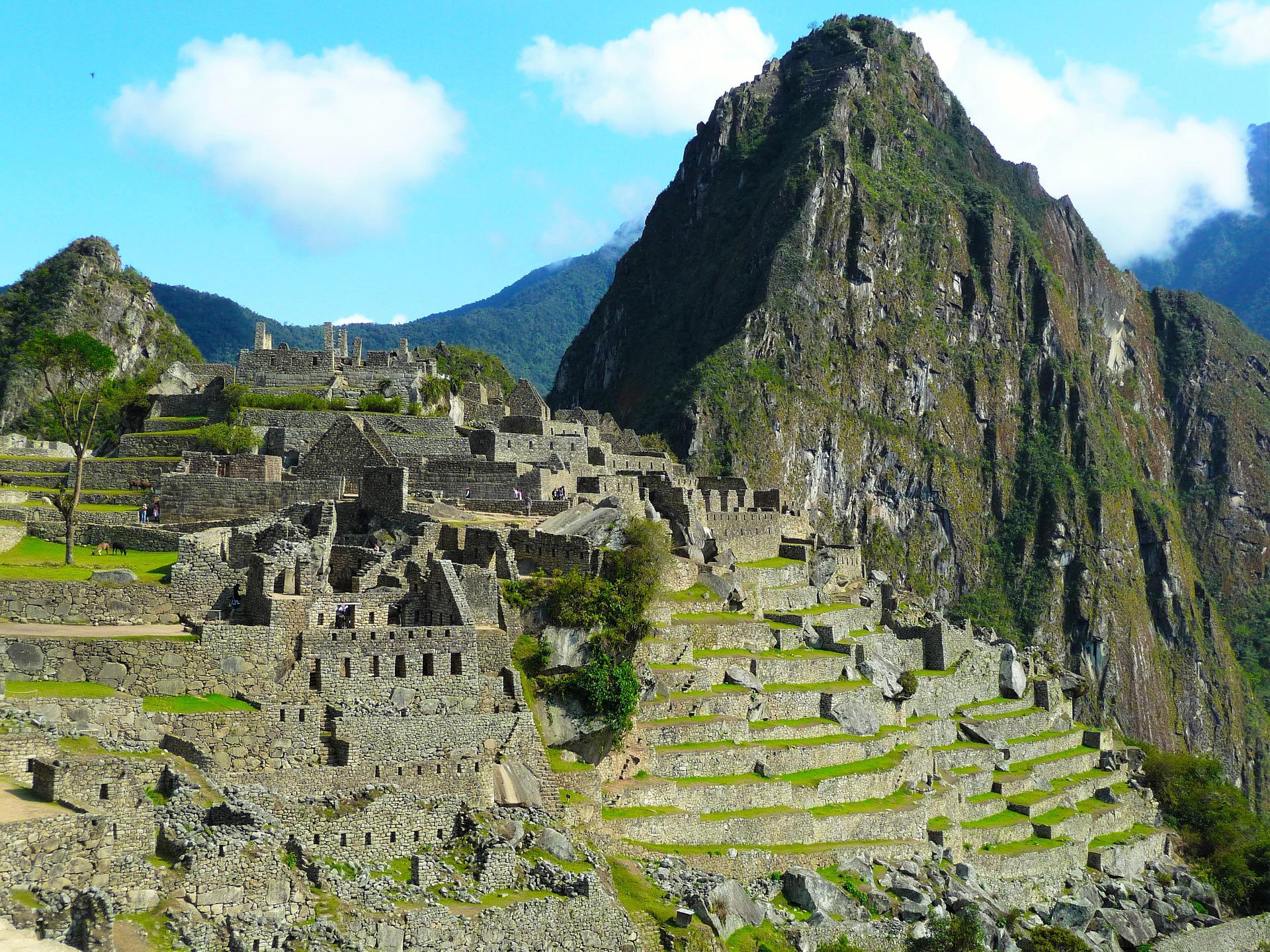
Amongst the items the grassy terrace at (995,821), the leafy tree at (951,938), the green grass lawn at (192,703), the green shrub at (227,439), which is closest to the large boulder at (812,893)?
the leafy tree at (951,938)

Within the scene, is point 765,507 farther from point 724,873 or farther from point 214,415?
point 724,873

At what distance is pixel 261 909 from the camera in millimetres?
19469

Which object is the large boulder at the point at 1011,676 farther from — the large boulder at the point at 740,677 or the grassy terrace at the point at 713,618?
the large boulder at the point at 740,677

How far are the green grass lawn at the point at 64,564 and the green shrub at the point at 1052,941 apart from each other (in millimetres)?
29684

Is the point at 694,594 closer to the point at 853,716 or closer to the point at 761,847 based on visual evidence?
the point at 853,716

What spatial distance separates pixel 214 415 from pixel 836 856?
88.5ft

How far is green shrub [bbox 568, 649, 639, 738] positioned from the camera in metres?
31.3

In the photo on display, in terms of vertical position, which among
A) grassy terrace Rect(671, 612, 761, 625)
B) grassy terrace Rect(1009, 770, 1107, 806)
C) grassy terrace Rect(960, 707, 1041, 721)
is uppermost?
grassy terrace Rect(671, 612, 761, 625)

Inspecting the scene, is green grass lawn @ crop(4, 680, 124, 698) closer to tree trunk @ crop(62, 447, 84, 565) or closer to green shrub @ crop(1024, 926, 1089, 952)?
tree trunk @ crop(62, 447, 84, 565)

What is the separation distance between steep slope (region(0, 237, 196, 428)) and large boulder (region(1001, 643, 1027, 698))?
6083cm

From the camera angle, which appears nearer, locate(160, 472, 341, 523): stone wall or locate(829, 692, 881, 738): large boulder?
locate(160, 472, 341, 523): stone wall

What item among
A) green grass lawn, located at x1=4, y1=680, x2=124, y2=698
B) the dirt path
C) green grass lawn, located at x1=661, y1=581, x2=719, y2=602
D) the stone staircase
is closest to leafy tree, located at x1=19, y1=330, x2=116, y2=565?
Answer: the dirt path

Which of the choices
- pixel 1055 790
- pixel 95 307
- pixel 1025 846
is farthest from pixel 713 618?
pixel 95 307

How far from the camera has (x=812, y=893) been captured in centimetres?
3450
